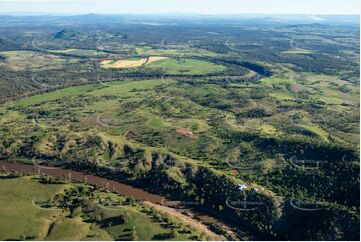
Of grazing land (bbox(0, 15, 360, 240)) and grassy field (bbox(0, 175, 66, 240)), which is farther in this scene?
grazing land (bbox(0, 15, 360, 240))

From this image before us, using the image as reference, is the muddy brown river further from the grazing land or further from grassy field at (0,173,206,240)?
grassy field at (0,173,206,240)

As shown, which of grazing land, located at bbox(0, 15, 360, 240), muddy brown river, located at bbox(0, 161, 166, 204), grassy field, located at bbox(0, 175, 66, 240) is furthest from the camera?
muddy brown river, located at bbox(0, 161, 166, 204)

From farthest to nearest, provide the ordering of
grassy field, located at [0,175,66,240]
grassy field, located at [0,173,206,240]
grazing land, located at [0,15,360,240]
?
grazing land, located at [0,15,360,240]
grassy field, located at [0,175,66,240]
grassy field, located at [0,173,206,240]

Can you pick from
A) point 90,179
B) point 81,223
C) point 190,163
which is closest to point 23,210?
point 81,223

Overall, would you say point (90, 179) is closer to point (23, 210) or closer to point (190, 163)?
point (23, 210)

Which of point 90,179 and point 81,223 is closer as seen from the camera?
point 81,223

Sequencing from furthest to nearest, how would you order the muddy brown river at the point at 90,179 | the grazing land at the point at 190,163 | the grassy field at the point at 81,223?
1. the muddy brown river at the point at 90,179
2. the grazing land at the point at 190,163
3. the grassy field at the point at 81,223

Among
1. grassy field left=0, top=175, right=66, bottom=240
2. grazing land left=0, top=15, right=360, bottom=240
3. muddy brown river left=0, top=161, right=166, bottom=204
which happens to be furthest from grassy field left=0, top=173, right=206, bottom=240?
muddy brown river left=0, top=161, right=166, bottom=204

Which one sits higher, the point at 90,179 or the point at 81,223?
the point at 90,179

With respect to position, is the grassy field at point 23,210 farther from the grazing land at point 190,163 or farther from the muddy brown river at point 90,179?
the muddy brown river at point 90,179

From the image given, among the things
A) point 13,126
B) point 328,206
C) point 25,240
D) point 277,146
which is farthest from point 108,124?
point 328,206

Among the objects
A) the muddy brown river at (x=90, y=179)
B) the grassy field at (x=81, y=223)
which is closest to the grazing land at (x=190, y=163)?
the grassy field at (x=81, y=223)

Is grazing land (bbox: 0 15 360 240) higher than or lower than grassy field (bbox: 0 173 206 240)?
higher
